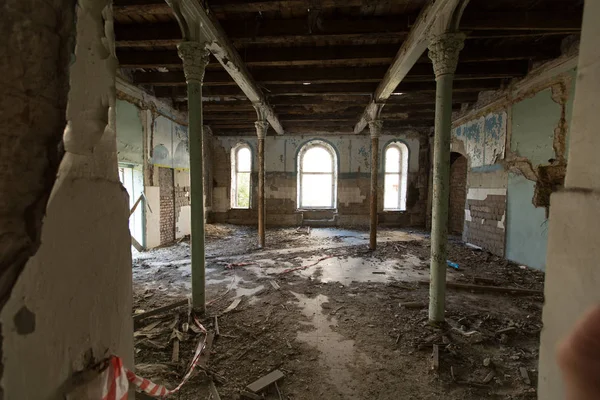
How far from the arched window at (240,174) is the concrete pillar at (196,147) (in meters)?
8.76

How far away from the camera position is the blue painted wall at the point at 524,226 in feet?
19.2

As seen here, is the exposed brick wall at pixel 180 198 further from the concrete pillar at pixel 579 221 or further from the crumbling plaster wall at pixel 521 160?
the concrete pillar at pixel 579 221

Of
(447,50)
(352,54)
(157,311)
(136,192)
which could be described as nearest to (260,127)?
(352,54)

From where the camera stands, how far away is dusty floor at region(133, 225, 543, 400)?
260cm

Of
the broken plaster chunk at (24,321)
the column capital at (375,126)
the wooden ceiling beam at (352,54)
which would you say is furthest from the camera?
the column capital at (375,126)

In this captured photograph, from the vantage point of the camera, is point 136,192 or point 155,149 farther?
point 155,149

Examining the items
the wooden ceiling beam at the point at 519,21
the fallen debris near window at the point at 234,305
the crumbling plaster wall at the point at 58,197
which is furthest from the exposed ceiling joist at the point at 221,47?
the fallen debris near window at the point at 234,305

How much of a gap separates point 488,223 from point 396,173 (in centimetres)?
496

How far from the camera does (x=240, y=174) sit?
12750mm

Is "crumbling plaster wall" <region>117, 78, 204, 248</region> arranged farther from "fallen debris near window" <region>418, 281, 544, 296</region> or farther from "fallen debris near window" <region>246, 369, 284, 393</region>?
"fallen debris near window" <region>418, 281, 544, 296</region>

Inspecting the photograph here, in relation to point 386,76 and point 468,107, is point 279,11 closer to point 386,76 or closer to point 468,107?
point 386,76

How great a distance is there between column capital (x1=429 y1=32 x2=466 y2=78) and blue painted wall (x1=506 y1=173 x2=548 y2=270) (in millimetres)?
4463

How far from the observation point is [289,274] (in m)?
5.78

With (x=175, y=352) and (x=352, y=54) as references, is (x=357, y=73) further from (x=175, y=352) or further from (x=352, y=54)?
(x=175, y=352)
